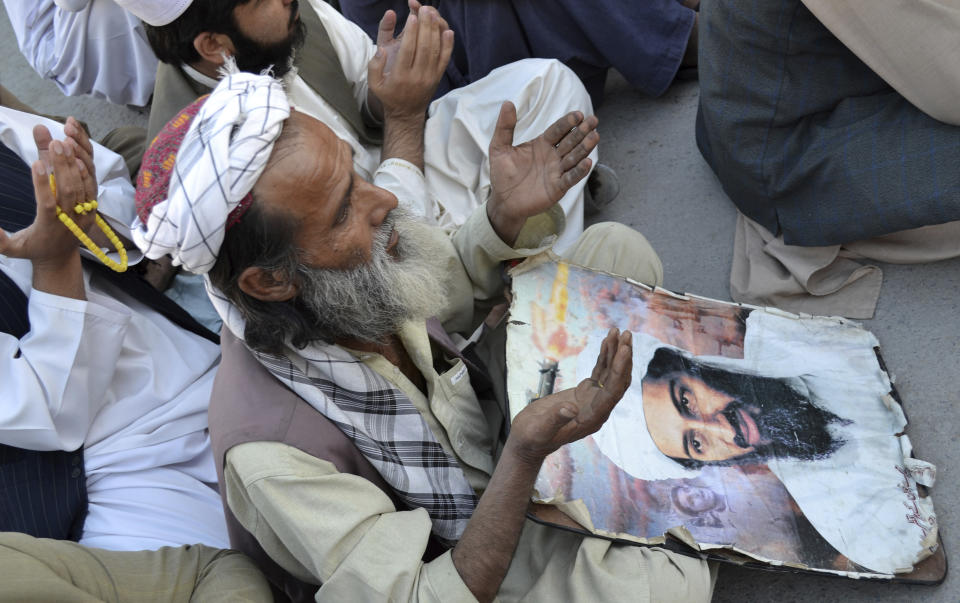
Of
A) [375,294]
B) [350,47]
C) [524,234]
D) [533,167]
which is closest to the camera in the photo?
[375,294]

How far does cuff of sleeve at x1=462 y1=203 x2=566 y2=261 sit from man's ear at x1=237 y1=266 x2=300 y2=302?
55cm

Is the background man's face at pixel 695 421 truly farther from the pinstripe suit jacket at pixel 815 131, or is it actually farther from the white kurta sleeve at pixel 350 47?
the white kurta sleeve at pixel 350 47

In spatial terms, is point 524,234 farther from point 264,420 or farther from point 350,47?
point 350,47

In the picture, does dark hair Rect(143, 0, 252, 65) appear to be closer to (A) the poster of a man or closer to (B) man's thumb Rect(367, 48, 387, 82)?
(B) man's thumb Rect(367, 48, 387, 82)

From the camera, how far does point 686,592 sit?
1677mm

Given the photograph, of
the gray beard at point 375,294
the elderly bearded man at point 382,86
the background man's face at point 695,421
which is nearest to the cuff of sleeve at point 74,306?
the gray beard at point 375,294

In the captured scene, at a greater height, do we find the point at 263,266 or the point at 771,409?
the point at 263,266

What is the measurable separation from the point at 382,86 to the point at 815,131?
52.1 inches

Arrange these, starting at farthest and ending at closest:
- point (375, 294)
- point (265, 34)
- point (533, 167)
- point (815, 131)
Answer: point (265, 34)
point (815, 131)
point (533, 167)
point (375, 294)

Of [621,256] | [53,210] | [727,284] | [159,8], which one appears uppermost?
[159,8]

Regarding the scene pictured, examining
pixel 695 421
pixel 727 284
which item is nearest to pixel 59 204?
pixel 695 421

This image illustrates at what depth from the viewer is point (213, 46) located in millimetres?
2516

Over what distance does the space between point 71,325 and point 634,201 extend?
1.93 m

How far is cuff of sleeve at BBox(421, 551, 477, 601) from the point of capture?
1.56 metres
